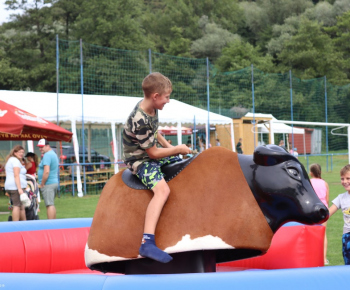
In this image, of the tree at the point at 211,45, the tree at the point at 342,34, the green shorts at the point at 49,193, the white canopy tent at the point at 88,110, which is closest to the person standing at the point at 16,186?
the green shorts at the point at 49,193

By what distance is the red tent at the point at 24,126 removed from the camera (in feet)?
35.1

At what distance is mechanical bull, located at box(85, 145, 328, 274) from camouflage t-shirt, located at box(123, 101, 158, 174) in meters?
0.17

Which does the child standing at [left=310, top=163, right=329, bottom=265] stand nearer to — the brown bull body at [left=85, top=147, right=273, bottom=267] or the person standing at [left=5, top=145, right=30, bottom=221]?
the brown bull body at [left=85, top=147, right=273, bottom=267]

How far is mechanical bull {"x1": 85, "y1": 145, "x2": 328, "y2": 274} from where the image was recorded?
154 inches

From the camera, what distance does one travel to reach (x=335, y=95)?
31047mm

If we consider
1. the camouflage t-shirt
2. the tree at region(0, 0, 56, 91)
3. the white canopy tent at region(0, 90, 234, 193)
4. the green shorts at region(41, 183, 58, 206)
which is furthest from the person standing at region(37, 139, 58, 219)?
the tree at region(0, 0, 56, 91)

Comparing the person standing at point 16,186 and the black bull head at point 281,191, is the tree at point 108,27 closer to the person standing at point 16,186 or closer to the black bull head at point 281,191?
the person standing at point 16,186

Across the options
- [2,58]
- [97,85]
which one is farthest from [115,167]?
[2,58]

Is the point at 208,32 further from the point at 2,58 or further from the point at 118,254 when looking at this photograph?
the point at 118,254

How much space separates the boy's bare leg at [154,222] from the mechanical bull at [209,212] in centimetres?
10

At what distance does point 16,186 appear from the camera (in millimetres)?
10320

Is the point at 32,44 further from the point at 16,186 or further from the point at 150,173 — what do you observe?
the point at 150,173

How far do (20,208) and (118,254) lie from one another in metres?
6.74

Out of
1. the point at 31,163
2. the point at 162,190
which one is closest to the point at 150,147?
→ the point at 162,190
